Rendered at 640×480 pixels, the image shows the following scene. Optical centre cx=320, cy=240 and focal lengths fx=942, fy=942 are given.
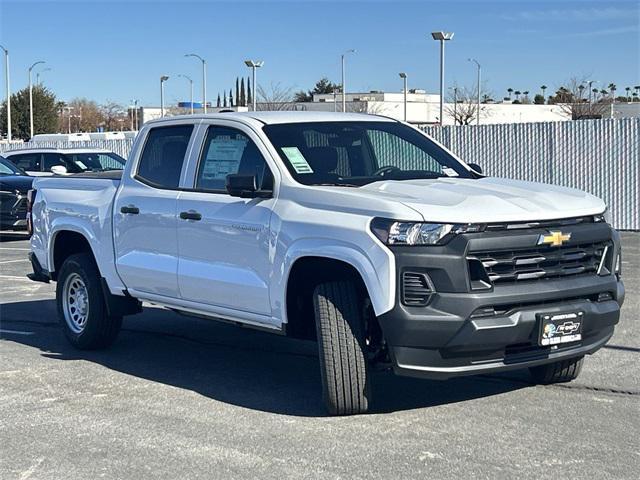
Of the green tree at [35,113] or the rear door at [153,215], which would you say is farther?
the green tree at [35,113]

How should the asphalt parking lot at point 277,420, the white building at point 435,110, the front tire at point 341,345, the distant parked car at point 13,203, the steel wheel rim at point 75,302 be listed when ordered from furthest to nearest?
the white building at point 435,110 → the distant parked car at point 13,203 → the steel wheel rim at point 75,302 → the front tire at point 341,345 → the asphalt parking lot at point 277,420

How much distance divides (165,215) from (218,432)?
82.5 inches

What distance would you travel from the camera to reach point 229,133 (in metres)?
7.04

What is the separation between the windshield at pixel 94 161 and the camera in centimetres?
2105

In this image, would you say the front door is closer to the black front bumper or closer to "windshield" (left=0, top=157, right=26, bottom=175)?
the black front bumper

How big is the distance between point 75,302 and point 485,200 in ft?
13.9

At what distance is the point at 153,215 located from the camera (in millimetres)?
7320

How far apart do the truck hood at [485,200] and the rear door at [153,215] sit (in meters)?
1.77

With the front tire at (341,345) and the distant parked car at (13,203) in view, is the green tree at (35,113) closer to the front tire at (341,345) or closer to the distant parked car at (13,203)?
the distant parked car at (13,203)

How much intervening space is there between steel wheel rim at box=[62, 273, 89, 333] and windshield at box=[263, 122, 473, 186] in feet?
8.35

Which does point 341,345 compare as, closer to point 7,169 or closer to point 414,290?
point 414,290

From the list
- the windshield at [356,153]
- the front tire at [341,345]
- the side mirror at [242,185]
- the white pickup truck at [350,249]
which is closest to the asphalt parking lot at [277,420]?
the front tire at [341,345]

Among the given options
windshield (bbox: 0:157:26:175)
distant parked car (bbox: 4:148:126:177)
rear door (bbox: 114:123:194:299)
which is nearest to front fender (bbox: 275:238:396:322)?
rear door (bbox: 114:123:194:299)

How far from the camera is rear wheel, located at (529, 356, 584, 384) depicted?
21.6ft
